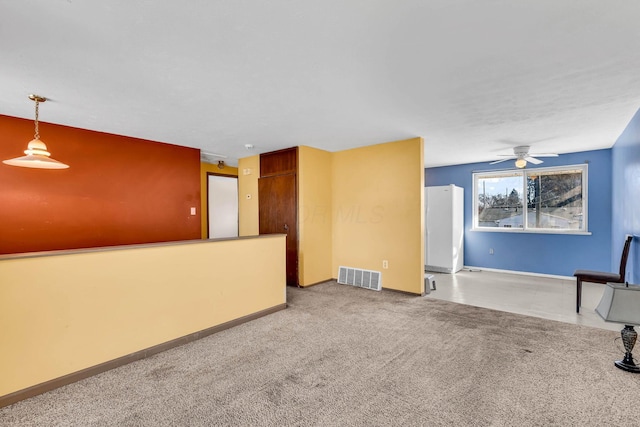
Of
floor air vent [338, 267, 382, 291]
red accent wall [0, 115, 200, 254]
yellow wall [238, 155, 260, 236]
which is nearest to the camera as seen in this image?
red accent wall [0, 115, 200, 254]

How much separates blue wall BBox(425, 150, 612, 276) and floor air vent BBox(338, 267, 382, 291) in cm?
310

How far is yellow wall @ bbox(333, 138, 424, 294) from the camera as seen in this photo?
4430mm

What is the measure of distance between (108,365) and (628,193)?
6.12 m

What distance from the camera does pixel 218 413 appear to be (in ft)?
6.08

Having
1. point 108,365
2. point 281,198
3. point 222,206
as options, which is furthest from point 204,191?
point 108,365

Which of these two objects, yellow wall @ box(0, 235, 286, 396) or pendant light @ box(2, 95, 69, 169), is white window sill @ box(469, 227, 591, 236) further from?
pendant light @ box(2, 95, 69, 169)

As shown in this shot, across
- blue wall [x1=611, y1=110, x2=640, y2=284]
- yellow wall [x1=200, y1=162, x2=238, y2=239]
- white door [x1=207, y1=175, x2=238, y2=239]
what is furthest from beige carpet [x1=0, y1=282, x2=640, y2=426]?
white door [x1=207, y1=175, x2=238, y2=239]

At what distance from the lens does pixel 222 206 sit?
6.78 meters

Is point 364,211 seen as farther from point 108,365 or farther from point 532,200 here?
point 108,365

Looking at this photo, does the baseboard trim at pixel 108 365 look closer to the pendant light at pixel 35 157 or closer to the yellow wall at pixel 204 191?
the pendant light at pixel 35 157

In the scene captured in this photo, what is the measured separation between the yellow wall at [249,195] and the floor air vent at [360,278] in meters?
1.88

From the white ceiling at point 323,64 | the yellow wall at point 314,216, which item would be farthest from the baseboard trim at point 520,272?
the yellow wall at point 314,216

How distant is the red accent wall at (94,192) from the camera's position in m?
3.34

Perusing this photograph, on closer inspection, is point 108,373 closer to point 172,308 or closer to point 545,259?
point 172,308
